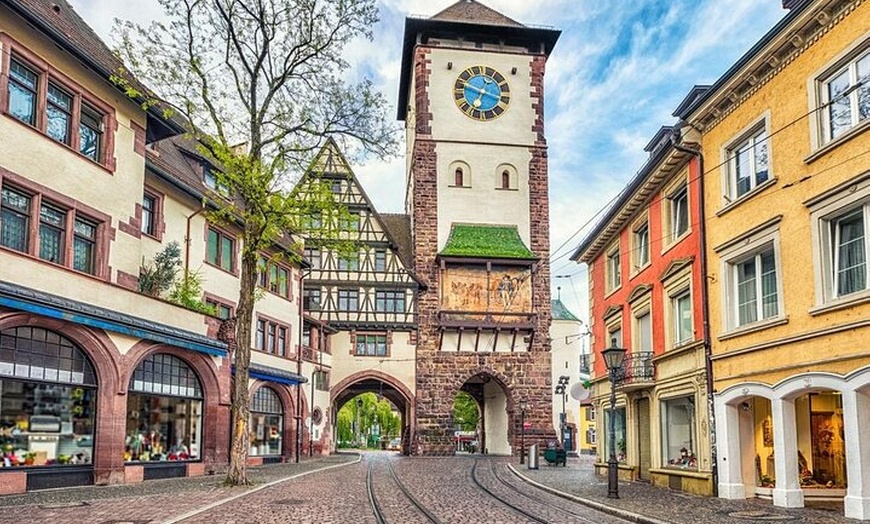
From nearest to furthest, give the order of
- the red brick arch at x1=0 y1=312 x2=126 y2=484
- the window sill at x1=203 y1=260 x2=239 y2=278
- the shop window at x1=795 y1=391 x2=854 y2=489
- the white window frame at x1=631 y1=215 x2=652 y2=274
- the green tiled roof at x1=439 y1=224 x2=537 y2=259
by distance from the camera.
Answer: the shop window at x1=795 y1=391 x2=854 y2=489
the red brick arch at x1=0 y1=312 x2=126 y2=484
the white window frame at x1=631 y1=215 x2=652 y2=274
the window sill at x1=203 y1=260 x2=239 y2=278
the green tiled roof at x1=439 y1=224 x2=537 y2=259

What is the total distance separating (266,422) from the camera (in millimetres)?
35281

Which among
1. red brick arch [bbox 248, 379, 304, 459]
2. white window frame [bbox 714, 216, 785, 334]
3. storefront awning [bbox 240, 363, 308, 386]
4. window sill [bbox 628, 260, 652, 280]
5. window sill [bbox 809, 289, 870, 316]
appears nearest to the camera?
window sill [bbox 809, 289, 870, 316]

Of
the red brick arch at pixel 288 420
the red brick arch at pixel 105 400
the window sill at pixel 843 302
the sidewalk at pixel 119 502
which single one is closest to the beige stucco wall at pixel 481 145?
the red brick arch at pixel 288 420

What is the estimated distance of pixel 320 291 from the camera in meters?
48.0

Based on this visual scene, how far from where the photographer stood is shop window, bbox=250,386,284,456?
Answer: 3395 centimetres

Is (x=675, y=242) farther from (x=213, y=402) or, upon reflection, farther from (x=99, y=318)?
(x=213, y=402)

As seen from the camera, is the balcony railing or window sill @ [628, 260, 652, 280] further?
window sill @ [628, 260, 652, 280]

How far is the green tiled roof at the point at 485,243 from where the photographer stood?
48.5 metres

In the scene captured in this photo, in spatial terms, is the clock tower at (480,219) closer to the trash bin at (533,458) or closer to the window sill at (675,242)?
the trash bin at (533,458)

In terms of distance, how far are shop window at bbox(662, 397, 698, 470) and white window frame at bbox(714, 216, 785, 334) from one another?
283 cm

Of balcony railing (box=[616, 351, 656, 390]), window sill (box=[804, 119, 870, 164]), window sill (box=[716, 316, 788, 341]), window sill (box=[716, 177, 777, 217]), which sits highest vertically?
window sill (box=[804, 119, 870, 164])

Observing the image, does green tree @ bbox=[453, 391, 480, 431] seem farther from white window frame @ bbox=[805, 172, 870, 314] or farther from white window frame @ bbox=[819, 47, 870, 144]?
white window frame @ bbox=[819, 47, 870, 144]

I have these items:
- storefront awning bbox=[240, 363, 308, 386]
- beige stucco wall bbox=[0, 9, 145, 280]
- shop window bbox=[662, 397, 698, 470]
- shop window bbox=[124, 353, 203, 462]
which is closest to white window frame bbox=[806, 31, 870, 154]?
shop window bbox=[662, 397, 698, 470]

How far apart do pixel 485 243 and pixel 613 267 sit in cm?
2091
